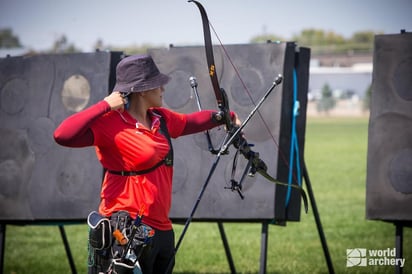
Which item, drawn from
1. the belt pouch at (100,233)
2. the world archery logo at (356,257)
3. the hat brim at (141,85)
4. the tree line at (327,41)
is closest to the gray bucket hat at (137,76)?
the hat brim at (141,85)

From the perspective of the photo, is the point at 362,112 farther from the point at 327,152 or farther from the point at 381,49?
the point at 381,49

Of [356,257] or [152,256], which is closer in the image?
[152,256]

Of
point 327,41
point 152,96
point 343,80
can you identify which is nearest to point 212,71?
point 152,96

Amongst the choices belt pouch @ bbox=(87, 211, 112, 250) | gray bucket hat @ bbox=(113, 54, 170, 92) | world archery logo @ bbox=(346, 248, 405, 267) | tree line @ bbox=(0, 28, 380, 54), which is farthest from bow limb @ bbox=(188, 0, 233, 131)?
tree line @ bbox=(0, 28, 380, 54)

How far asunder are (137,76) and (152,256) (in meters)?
1.11

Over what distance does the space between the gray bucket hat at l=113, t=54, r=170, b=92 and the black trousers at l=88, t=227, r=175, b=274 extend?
0.90m

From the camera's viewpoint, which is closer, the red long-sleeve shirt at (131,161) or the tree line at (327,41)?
the red long-sleeve shirt at (131,161)

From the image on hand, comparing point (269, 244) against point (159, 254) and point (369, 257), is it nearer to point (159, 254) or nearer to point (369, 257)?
point (369, 257)

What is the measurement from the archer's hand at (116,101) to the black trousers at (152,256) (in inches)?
31.8

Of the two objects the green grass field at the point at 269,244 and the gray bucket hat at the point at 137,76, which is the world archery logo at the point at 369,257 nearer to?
the green grass field at the point at 269,244

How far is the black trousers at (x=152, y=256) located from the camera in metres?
4.90

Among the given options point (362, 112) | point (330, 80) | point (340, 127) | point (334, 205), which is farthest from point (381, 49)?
point (330, 80)

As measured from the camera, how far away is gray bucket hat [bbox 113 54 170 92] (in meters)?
4.92

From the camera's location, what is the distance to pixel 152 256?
4.96m
